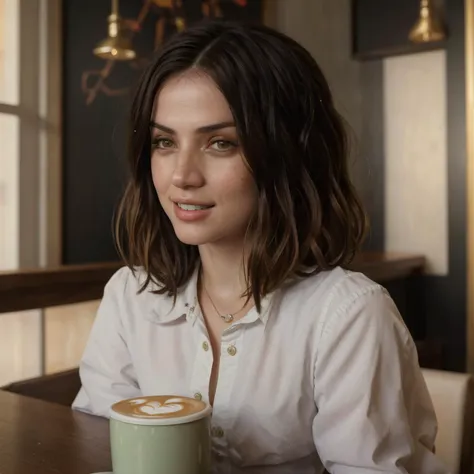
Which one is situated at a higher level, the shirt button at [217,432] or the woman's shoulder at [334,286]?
the woman's shoulder at [334,286]

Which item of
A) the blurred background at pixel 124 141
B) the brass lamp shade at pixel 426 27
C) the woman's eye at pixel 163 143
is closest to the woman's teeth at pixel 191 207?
the woman's eye at pixel 163 143

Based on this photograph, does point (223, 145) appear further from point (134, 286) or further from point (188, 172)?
point (134, 286)

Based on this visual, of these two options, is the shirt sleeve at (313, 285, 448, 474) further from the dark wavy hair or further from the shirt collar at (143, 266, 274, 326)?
the shirt collar at (143, 266, 274, 326)

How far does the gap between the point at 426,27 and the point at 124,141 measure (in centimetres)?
246

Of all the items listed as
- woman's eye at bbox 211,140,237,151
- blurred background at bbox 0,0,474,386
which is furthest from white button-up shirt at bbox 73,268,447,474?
blurred background at bbox 0,0,474,386

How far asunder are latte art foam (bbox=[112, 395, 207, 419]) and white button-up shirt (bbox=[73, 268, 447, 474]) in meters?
0.27

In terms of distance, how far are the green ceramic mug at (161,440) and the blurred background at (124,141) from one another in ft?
2.66

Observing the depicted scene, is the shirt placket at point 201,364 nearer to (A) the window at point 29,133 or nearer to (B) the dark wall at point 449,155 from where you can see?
(A) the window at point 29,133

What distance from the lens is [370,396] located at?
37.4 inches

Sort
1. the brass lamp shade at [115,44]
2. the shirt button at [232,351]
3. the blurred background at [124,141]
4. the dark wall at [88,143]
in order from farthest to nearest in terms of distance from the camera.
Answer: the dark wall at [88,143] < the brass lamp shade at [115,44] < the blurred background at [124,141] < the shirt button at [232,351]

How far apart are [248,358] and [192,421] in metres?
0.35

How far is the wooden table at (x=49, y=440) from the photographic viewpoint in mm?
874

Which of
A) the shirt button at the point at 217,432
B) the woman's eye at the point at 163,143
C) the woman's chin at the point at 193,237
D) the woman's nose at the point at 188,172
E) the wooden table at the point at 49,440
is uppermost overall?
the woman's eye at the point at 163,143

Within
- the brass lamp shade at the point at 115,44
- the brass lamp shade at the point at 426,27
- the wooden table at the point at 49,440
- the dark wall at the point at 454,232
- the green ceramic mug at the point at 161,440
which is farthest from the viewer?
the dark wall at the point at 454,232
